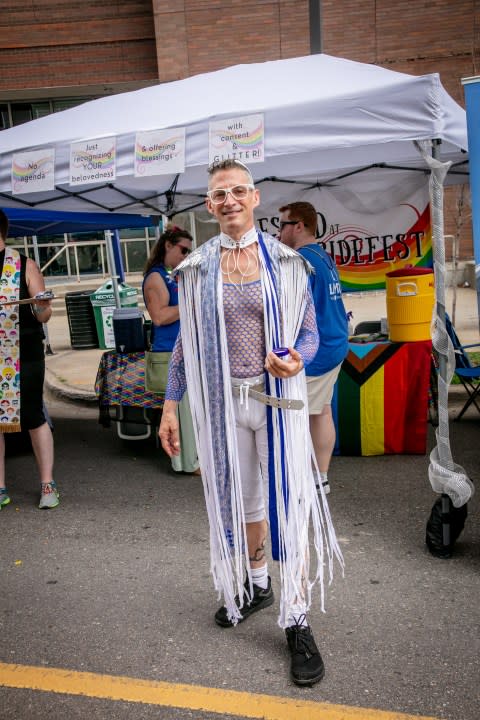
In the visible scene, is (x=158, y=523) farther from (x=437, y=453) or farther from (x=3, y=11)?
(x=3, y=11)

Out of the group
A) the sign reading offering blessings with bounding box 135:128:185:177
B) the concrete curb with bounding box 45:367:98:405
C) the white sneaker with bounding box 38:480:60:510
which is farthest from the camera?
the concrete curb with bounding box 45:367:98:405

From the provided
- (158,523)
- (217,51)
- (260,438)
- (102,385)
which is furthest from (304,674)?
(217,51)

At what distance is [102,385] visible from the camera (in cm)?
571

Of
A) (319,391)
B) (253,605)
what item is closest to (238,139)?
(319,391)

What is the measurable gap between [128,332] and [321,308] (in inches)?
77.3

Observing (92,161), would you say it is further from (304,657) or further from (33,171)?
(304,657)

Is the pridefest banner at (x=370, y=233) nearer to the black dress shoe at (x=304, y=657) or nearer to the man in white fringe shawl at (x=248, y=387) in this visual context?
the man in white fringe shawl at (x=248, y=387)

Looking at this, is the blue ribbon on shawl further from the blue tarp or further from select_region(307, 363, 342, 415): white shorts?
the blue tarp

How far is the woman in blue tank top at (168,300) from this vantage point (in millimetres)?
4961

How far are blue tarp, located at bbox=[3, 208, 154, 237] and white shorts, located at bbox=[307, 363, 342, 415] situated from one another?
10.7ft

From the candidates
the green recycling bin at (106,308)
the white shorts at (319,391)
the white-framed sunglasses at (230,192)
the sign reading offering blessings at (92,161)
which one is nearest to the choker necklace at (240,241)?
the white-framed sunglasses at (230,192)

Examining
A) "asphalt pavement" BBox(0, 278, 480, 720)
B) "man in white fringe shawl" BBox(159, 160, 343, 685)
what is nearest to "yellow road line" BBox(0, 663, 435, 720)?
"asphalt pavement" BBox(0, 278, 480, 720)

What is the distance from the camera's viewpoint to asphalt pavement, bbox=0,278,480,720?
252 cm

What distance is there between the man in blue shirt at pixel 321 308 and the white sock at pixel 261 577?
1.43 meters
